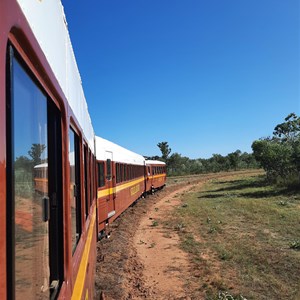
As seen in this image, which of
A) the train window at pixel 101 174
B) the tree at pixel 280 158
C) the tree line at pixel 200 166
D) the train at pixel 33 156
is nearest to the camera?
the train at pixel 33 156

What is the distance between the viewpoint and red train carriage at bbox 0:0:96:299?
1.10 m

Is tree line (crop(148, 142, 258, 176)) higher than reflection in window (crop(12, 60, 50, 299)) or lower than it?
higher

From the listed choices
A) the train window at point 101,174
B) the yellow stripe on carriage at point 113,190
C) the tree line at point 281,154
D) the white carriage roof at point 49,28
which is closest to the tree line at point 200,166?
the tree line at point 281,154

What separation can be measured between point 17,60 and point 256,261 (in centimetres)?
828

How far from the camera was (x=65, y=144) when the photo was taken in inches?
87.9

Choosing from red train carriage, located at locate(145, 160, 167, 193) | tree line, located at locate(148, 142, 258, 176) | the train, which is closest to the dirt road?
the train

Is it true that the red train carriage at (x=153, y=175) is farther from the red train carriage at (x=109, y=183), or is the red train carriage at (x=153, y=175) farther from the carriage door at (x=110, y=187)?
the carriage door at (x=110, y=187)

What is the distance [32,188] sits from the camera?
160 centimetres

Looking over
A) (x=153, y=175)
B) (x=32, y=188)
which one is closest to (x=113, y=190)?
(x=32, y=188)

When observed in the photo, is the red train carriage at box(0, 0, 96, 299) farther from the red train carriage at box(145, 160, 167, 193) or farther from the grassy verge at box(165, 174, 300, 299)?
the red train carriage at box(145, 160, 167, 193)

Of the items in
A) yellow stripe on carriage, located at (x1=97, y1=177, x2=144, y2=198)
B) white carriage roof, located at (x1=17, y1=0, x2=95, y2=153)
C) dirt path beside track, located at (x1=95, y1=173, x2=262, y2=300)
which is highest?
white carriage roof, located at (x1=17, y1=0, x2=95, y2=153)

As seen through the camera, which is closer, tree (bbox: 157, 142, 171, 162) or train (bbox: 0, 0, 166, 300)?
train (bbox: 0, 0, 166, 300)

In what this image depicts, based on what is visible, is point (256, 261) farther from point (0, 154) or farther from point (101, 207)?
point (0, 154)

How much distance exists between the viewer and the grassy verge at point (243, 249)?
700 centimetres
